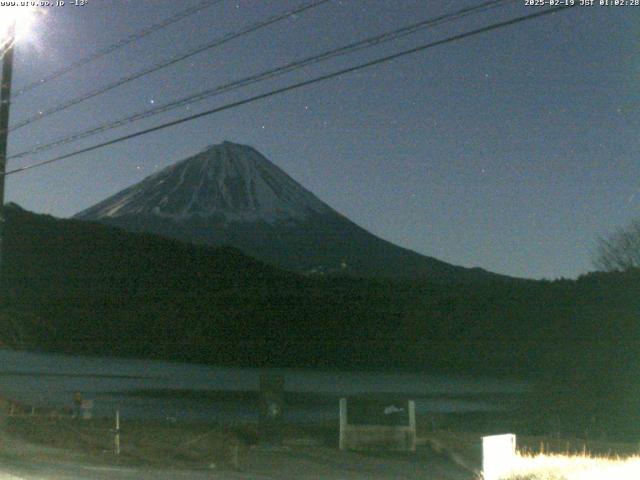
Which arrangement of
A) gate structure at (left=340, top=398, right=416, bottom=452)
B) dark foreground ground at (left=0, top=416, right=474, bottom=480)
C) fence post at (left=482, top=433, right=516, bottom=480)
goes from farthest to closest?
gate structure at (left=340, top=398, right=416, bottom=452) < dark foreground ground at (left=0, top=416, right=474, bottom=480) < fence post at (left=482, top=433, right=516, bottom=480)

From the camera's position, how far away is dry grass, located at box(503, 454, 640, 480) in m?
11.4

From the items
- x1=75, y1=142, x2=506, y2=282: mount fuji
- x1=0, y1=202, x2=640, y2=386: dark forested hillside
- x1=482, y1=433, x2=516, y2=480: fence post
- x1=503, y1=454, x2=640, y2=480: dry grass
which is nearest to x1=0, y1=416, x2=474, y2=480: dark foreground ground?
x1=503, y1=454, x2=640, y2=480: dry grass

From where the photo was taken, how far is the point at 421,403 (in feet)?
112

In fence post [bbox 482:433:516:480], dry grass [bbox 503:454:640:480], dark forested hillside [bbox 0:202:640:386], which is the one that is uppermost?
dark forested hillside [bbox 0:202:640:386]

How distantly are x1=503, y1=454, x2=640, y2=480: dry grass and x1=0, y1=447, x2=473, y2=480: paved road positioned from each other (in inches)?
67.1

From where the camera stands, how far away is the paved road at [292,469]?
1323 cm

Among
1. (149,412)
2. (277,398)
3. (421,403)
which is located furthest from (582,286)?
(277,398)

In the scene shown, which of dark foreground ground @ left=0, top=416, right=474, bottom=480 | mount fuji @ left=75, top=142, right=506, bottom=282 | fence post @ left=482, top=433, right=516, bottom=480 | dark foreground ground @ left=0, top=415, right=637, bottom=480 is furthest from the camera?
mount fuji @ left=75, top=142, right=506, bottom=282

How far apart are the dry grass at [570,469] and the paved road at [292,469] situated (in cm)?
170

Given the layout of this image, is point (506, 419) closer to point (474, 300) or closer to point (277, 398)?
point (277, 398)

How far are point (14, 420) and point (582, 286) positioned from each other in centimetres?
3438

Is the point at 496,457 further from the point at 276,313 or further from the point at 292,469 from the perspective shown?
the point at 276,313

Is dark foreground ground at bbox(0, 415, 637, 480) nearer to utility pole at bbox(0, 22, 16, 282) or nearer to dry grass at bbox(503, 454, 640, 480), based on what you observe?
dry grass at bbox(503, 454, 640, 480)

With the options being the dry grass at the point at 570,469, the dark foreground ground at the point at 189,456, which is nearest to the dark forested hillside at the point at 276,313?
the dark foreground ground at the point at 189,456
